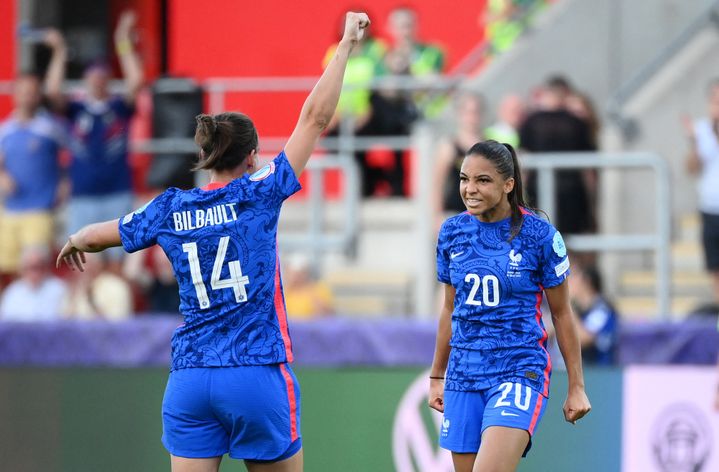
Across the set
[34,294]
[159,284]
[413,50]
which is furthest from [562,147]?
[34,294]

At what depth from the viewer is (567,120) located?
36.4 feet

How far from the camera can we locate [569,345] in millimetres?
5867

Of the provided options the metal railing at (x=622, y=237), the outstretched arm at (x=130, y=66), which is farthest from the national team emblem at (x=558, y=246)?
the outstretched arm at (x=130, y=66)

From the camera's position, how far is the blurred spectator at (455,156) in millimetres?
10922

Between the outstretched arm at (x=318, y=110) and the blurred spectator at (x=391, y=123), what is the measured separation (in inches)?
279

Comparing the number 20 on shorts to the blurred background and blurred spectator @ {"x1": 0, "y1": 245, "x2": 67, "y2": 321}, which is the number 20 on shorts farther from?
blurred spectator @ {"x1": 0, "y1": 245, "x2": 67, "y2": 321}

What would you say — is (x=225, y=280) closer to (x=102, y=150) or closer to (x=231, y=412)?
(x=231, y=412)

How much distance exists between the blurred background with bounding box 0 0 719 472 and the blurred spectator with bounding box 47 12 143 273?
0.07 feet

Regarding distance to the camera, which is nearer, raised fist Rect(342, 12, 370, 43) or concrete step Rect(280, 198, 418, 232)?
raised fist Rect(342, 12, 370, 43)

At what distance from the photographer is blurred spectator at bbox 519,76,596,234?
1099 cm

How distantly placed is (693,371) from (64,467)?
458 centimetres

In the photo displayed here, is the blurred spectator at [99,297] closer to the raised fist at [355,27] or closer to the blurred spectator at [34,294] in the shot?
the blurred spectator at [34,294]

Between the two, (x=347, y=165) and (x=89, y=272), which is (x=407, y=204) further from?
(x=89, y=272)

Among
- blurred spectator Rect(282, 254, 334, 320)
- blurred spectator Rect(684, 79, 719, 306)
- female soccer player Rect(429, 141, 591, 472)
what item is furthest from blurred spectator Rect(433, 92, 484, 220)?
female soccer player Rect(429, 141, 591, 472)
